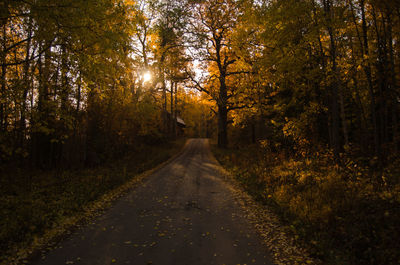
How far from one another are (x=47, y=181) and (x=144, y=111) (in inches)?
401

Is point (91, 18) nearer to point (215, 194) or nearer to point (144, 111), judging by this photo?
point (215, 194)

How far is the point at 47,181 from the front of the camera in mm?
10945

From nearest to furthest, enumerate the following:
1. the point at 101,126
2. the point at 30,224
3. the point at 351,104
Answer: the point at 30,224, the point at 101,126, the point at 351,104

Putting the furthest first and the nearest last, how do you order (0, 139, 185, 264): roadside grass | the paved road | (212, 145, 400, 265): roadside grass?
(0, 139, 185, 264): roadside grass < the paved road < (212, 145, 400, 265): roadside grass

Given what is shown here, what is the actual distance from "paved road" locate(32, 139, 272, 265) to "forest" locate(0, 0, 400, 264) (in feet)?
3.71

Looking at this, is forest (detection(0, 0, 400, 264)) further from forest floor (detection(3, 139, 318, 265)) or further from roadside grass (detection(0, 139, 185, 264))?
forest floor (detection(3, 139, 318, 265))

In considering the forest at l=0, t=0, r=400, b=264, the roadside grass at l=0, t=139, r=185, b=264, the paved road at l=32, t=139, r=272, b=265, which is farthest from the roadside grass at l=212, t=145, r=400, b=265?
the roadside grass at l=0, t=139, r=185, b=264

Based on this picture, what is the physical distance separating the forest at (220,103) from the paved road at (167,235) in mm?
1131

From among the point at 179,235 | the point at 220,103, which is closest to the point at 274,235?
the point at 179,235

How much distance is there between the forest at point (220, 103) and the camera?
19.8 ft

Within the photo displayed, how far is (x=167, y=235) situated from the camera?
5949 mm

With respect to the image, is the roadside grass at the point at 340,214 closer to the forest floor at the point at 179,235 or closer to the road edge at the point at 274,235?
the road edge at the point at 274,235

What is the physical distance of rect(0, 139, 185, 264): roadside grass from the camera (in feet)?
18.9

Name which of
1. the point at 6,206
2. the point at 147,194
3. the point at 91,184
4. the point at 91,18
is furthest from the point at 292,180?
the point at 6,206
